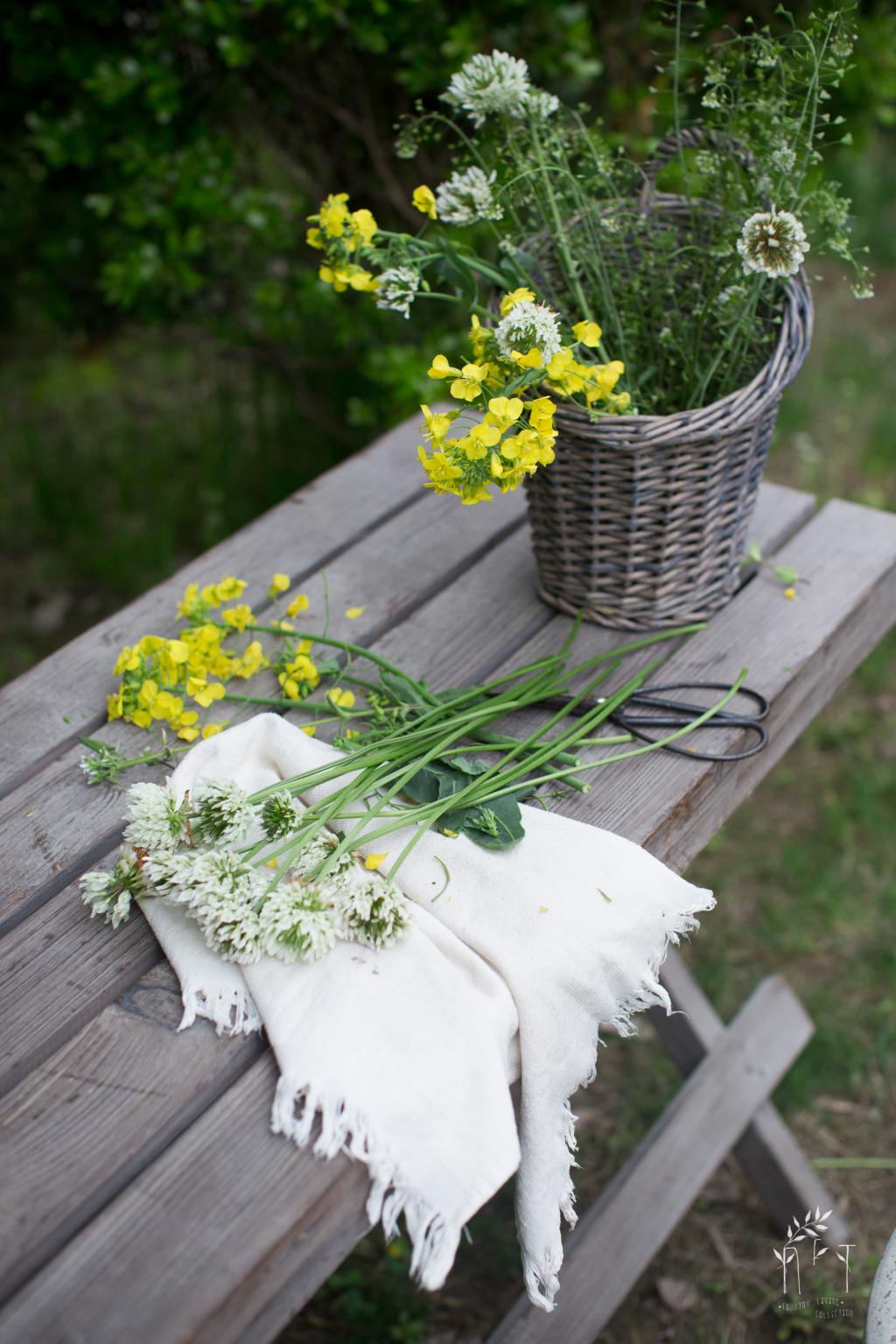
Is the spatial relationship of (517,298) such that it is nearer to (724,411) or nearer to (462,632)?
(724,411)

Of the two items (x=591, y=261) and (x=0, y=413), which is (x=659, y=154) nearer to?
(x=591, y=261)

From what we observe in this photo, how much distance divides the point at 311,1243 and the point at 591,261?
1.11m

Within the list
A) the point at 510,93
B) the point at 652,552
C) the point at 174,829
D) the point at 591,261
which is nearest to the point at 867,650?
the point at 652,552

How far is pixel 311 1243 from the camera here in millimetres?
927

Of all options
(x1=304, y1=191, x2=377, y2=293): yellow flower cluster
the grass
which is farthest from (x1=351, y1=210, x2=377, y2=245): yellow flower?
the grass

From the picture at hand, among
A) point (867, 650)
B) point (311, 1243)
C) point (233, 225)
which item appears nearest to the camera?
point (311, 1243)

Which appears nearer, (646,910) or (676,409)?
(646,910)

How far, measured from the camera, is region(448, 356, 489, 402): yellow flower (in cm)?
114

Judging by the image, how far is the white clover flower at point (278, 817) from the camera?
3.66ft

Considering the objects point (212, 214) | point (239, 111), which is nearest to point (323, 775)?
point (212, 214)

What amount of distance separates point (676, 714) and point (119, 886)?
674 mm

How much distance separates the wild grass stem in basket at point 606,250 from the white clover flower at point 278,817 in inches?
13.7

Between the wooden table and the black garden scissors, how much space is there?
0.03 m

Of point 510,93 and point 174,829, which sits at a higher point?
point 510,93
